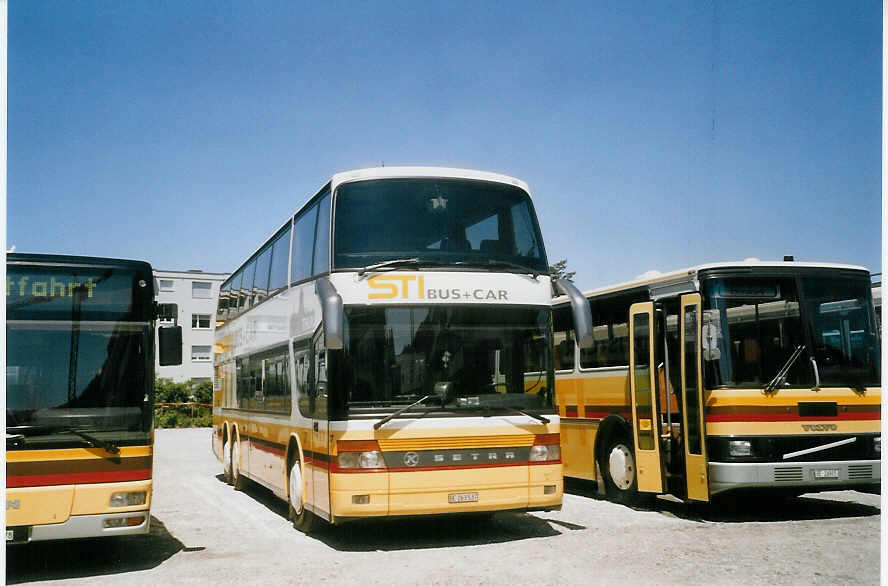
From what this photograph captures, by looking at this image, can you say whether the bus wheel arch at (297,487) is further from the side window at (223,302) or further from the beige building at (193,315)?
the beige building at (193,315)

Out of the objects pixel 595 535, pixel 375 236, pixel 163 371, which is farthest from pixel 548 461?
pixel 163 371

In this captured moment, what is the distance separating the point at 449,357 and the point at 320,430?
5.24 feet

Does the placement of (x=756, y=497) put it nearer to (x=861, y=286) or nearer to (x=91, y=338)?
(x=861, y=286)

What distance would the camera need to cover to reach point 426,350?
977 cm

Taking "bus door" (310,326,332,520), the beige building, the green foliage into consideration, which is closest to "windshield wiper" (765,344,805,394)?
"bus door" (310,326,332,520)

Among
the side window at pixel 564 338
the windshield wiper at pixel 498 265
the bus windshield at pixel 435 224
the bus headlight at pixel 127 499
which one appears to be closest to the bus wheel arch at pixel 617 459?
the side window at pixel 564 338

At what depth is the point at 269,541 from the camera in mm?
10367

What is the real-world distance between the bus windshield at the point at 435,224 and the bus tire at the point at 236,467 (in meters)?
7.25

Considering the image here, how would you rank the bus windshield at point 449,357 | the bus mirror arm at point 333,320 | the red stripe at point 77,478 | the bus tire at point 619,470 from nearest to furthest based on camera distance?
the red stripe at point 77,478 → the bus mirror arm at point 333,320 → the bus windshield at point 449,357 → the bus tire at point 619,470

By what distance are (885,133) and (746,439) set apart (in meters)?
4.51

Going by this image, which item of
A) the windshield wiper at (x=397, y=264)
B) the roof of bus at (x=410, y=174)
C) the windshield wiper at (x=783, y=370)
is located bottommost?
the windshield wiper at (x=783, y=370)

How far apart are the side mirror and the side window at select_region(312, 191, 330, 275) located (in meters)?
1.69

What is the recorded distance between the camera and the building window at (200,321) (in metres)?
64.2

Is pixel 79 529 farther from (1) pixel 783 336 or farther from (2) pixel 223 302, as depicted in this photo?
(2) pixel 223 302
